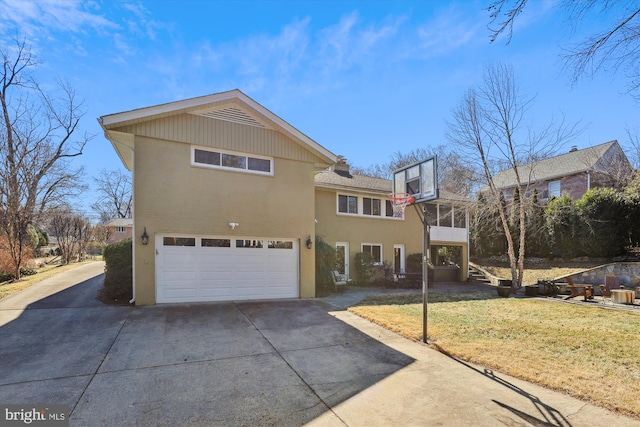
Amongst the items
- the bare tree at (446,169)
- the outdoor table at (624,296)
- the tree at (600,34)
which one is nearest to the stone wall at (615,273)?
the outdoor table at (624,296)

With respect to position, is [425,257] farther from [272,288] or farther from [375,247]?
[375,247]

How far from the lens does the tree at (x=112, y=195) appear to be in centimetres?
4108

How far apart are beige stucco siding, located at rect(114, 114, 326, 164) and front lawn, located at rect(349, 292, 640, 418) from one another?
5.98 m

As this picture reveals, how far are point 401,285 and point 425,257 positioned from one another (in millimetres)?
9017

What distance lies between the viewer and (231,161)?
36.2ft

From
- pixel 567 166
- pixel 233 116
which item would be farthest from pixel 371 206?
Answer: pixel 567 166

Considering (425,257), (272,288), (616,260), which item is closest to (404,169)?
(425,257)

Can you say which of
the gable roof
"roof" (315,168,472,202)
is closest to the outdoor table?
"roof" (315,168,472,202)

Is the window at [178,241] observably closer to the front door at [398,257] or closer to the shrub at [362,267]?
the shrub at [362,267]

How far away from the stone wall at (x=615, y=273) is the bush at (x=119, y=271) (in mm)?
18977

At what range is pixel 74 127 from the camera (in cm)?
2208

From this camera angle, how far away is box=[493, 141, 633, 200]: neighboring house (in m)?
21.9

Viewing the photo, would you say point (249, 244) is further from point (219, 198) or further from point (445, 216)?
point (445, 216)

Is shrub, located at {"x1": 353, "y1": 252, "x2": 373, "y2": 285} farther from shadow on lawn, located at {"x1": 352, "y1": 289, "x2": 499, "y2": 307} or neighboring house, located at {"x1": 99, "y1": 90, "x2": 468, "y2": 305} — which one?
neighboring house, located at {"x1": 99, "y1": 90, "x2": 468, "y2": 305}
